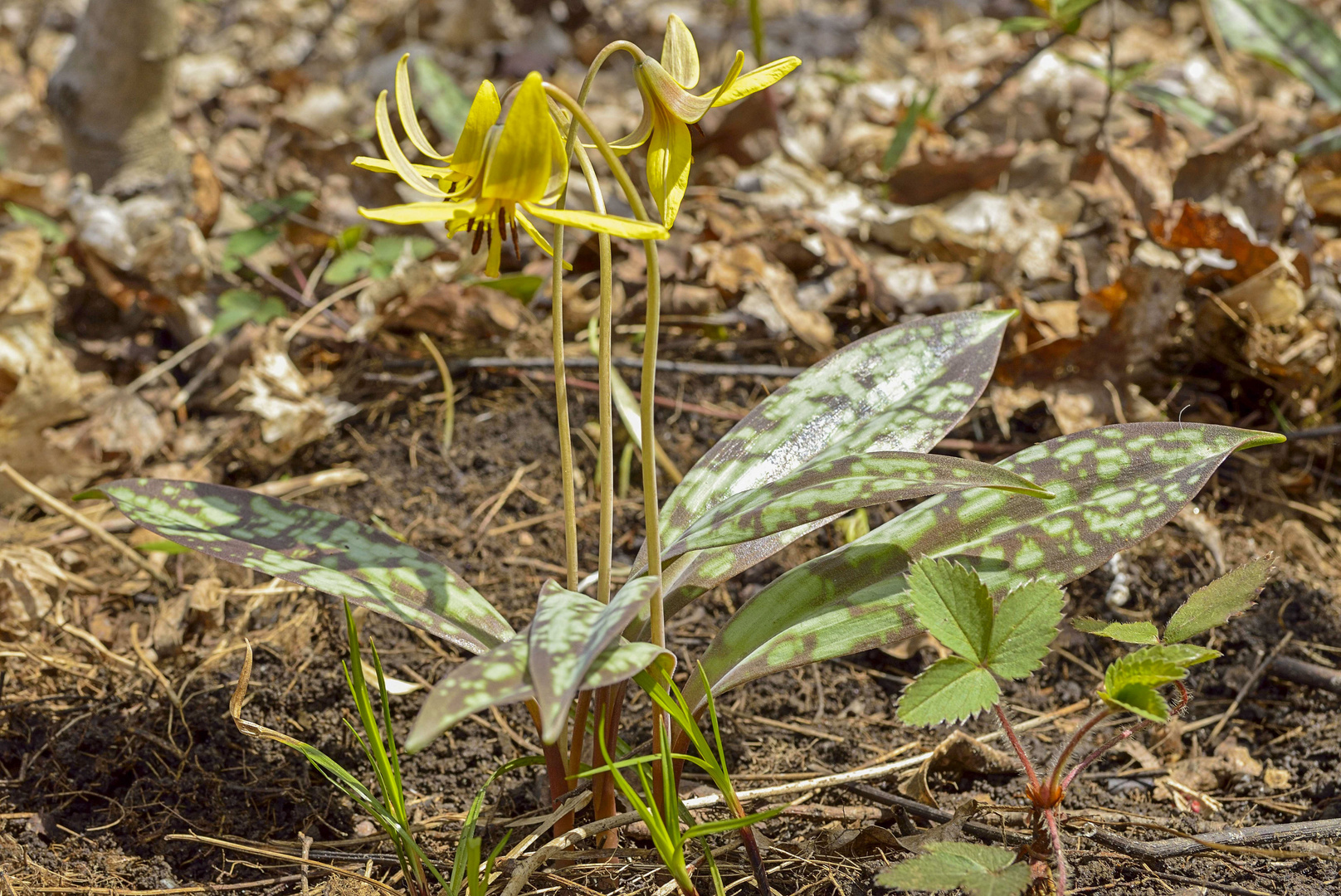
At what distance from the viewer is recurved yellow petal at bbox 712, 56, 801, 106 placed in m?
1.07

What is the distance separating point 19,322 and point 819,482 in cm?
221

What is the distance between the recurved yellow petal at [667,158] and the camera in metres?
1.13

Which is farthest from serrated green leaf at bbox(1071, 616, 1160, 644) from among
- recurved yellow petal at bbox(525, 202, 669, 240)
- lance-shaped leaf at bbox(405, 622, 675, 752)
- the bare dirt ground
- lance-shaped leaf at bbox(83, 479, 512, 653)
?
lance-shaped leaf at bbox(83, 479, 512, 653)

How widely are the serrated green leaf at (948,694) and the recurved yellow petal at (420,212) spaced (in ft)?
2.31

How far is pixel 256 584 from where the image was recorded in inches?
76.9

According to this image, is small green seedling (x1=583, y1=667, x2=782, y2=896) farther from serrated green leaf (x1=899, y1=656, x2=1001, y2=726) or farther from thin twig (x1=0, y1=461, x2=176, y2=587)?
thin twig (x1=0, y1=461, x2=176, y2=587)

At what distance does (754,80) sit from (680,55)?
0.12 metres

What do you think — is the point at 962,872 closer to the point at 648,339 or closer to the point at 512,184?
the point at 648,339

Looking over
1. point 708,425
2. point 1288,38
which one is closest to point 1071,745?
point 708,425

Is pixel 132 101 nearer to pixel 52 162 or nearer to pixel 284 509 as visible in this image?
pixel 52 162

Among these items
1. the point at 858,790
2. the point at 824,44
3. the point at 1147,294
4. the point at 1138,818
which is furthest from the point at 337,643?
the point at 824,44

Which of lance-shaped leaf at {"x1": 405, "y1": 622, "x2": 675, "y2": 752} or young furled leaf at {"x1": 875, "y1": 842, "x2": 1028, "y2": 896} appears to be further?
young furled leaf at {"x1": 875, "y1": 842, "x2": 1028, "y2": 896}

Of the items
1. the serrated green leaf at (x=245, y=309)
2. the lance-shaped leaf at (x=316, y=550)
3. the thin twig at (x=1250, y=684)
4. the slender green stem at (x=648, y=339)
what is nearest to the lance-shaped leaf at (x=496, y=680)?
the slender green stem at (x=648, y=339)

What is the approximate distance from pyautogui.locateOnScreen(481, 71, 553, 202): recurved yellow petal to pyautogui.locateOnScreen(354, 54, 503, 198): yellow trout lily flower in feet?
0.13
